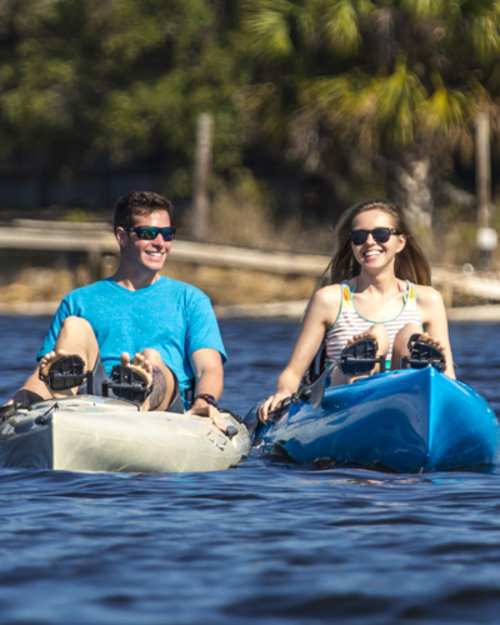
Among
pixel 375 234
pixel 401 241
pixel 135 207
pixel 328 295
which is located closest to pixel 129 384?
pixel 135 207

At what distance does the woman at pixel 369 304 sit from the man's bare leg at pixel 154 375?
24.7 inches

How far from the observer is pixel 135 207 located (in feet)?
28.1

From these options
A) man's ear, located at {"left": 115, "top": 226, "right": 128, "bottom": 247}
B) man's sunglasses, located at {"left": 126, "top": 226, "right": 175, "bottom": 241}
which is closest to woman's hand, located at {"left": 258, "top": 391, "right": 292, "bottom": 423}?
man's sunglasses, located at {"left": 126, "top": 226, "right": 175, "bottom": 241}

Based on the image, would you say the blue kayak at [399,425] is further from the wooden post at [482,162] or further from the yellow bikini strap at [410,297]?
the wooden post at [482,162]

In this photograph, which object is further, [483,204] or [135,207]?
[483,204]

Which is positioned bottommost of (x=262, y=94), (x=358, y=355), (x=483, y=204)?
(x=358, y=355)

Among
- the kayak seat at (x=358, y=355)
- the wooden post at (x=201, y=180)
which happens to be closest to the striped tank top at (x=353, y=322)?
the kayak seat at (x=358, y=355)

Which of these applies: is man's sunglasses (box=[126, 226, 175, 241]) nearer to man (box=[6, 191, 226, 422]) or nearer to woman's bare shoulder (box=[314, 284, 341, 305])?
man (box=[6, 191, 226, 422])

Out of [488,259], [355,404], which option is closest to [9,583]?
[355,404]

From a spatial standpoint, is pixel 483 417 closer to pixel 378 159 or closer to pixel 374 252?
pixel 374 252

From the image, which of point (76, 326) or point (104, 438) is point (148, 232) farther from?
point (104, 438)

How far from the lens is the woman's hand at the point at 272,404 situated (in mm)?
8828

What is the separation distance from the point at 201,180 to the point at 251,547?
875 inches

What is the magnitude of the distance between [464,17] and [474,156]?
383 cm
